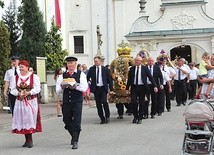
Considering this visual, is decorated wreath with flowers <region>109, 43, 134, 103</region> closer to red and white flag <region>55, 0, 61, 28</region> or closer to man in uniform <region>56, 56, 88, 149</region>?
man in uniform <region>56, 56, 88, 149</region>

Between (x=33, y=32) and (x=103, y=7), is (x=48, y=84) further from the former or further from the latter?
(x=103, y=7)

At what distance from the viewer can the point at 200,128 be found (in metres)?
8.00

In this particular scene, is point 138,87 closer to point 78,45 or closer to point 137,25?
point 137,25

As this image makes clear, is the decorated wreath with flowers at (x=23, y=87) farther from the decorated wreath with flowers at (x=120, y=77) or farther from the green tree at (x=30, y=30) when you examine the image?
the green tree at (x=30, y=30)

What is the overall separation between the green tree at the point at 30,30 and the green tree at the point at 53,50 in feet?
5.70

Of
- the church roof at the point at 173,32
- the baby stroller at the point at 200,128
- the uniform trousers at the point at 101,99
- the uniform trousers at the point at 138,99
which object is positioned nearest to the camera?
the baby stroller at the point at 200,128

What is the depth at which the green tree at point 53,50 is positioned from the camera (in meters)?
30.8

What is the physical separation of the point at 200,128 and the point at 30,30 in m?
21.5

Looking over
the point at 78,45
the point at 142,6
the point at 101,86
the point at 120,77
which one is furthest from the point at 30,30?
the point at 101,86

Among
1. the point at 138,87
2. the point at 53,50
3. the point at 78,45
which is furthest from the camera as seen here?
the point at 78,45

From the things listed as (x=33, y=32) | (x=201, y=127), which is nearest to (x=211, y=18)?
(x=33, y=32)

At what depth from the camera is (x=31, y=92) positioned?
10.6 metres

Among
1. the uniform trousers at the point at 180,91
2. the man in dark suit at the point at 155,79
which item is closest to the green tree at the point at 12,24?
the uniform trousers at the point at 180,91

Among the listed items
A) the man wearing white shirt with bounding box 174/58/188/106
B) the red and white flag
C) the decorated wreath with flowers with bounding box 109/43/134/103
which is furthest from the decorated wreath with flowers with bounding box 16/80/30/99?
the red and white flag
